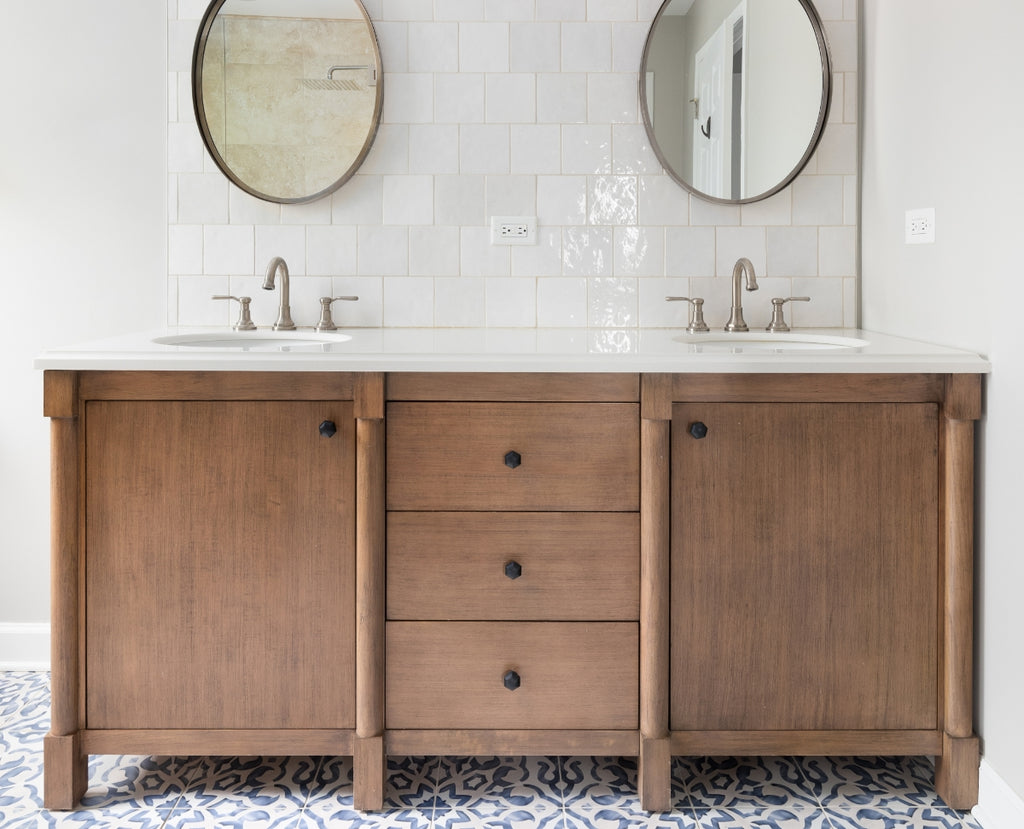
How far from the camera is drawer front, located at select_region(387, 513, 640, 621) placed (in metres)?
1.71

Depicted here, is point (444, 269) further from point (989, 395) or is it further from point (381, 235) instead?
point (989, 395)

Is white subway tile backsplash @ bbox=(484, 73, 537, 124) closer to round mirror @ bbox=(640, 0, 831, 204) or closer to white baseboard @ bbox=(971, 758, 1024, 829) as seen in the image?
round mirror @ bbox=(640, 0, 831, 204)

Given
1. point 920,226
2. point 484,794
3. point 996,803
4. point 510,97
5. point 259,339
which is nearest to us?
point 996,803

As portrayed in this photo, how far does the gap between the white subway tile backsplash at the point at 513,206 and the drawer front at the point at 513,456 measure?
723 mm

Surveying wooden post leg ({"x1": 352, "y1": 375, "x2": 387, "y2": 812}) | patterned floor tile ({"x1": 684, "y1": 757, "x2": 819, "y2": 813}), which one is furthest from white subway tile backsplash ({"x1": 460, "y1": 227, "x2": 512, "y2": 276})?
patterned floor tile ({"x1": 684, "y1": 757, "x2": 819, "y2": 813})

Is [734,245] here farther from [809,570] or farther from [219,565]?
[219,565]

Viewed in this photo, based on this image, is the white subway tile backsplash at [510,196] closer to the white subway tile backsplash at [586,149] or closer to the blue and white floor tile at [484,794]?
the white subway tile backsplash at [586,149]

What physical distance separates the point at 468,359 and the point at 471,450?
17 centimetres

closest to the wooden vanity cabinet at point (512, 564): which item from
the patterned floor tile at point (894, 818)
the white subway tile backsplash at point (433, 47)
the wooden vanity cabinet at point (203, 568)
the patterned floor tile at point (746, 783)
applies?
the wooden vanity cabinet at point (203, 568)

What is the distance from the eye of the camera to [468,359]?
5.44ft

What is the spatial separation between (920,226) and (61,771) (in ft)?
6.85

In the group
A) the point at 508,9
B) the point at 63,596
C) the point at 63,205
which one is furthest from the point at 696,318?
the point at 63,205

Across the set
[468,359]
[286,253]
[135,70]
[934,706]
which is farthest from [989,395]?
[135,70]

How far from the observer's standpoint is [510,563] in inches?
67.1
